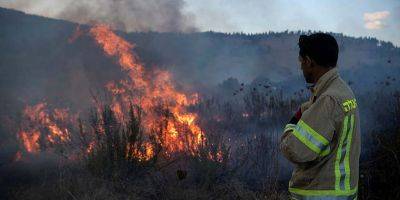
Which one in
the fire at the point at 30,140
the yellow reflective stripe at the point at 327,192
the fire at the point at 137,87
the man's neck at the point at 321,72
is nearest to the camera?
the yellow reflective stripe at the point at 327,192

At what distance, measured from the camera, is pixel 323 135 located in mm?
2256

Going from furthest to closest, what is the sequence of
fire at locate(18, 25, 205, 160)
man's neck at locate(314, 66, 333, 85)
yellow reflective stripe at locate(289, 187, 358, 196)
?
1. fire at locate(18, 25, 205, 160)
2. man's neck at locate(314, 66, 333, 85)
3. yellow reflective stripe at locate(289, 187, 358, 196)

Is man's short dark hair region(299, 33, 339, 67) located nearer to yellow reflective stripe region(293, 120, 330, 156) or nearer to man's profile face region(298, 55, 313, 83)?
man's profile face region(298, 55, 313, 83)

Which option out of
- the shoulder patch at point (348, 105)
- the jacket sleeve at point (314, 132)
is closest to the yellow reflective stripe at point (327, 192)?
the jacket sleeve at point (314, 132)

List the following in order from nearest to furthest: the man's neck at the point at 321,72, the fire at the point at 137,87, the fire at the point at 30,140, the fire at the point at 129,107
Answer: the man's neck at the point at 321,72
the fire at the point at 129,107
the fire at the point at 30,140
the fire at the point at 137,87

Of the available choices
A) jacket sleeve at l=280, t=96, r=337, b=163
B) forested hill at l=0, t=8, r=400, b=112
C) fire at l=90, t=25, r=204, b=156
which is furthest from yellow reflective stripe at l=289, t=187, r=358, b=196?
forested hill at l=0, t=8, r=400, b=112

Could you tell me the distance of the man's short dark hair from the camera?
95.8 inches

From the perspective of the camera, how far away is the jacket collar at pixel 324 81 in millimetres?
2417

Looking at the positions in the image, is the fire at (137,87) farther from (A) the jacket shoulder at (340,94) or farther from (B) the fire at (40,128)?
(A) the jacket shoulder at (340,94)

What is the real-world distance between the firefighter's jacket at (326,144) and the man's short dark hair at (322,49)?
68mm

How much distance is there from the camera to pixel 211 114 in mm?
11016

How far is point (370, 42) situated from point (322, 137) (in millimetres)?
28533

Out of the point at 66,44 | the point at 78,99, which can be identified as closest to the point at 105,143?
the point at 78,99

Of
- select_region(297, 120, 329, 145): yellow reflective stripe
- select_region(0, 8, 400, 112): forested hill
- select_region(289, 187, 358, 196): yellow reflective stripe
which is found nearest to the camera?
select_region(297, 120, 329, 145): yellow reflective stripe
